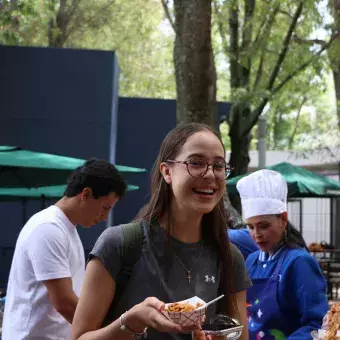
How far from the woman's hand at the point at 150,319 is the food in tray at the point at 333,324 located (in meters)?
1.20

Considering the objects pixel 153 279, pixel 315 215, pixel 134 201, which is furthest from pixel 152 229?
pixel 315 215

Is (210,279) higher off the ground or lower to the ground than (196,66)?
lower

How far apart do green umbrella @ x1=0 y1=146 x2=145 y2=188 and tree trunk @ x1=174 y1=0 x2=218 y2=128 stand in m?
1.80

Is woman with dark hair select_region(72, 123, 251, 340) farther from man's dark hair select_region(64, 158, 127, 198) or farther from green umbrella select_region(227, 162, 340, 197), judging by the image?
green umbrella select_region(227, 162, 340, 197)

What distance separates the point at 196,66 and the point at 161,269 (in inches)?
333

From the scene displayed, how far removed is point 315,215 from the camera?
33.0m

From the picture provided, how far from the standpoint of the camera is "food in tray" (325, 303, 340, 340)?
3.76 metres

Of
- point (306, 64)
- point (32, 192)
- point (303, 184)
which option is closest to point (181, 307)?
point (32, 192)

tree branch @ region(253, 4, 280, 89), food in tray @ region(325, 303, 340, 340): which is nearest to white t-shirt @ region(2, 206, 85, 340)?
food in tray @ region(325, 303, 340, 340)

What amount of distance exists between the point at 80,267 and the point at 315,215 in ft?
93.8

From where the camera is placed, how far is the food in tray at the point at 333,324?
376 cm

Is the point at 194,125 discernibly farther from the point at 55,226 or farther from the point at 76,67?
the point at 76,67

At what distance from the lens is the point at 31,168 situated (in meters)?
9.95

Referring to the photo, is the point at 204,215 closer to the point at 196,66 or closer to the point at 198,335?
the point at 198,335
